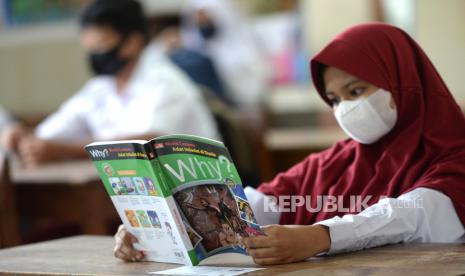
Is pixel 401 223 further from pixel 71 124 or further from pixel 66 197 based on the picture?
pixel 71 124

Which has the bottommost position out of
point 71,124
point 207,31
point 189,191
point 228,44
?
point 228,44

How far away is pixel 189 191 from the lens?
1.65 m

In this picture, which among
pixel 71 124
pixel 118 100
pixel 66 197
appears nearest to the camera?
pixel 66 197

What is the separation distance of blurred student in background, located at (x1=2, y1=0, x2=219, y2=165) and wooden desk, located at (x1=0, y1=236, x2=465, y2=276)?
1672 mm

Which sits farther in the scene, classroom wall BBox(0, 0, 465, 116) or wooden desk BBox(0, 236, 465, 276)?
classroom wall BBox(0, 0, 465, 116)

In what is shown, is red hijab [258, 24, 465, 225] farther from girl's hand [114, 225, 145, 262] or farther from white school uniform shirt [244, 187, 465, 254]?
girl's hand [114, 225, 145, 262]

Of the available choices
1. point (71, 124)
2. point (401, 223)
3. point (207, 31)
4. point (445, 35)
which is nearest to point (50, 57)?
point (207, 31)

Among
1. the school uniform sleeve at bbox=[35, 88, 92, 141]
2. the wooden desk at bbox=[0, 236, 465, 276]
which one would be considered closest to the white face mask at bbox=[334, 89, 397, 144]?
the wooden desk at bbox=[0, 236, 465, 276]

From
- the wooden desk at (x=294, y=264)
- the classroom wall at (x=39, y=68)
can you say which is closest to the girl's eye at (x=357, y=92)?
the wooden desk at (x=294, y=264)

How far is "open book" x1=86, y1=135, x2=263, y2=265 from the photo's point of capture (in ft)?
5.39

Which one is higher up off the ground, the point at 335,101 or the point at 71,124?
the point at 335,101

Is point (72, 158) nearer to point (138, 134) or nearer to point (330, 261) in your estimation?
point (138, 134)

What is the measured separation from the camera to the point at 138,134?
11.6 feet

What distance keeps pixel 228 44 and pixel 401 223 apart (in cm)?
514
